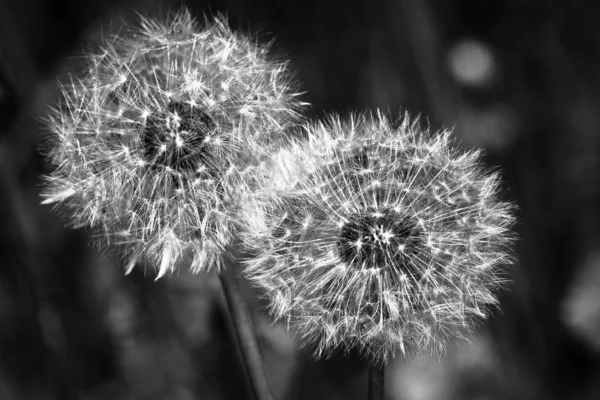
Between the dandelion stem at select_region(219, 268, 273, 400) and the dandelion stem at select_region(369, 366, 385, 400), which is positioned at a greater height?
the dandelion stem at select_region(219, 268, 273, 400)

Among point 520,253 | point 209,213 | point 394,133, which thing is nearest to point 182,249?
point 209,213

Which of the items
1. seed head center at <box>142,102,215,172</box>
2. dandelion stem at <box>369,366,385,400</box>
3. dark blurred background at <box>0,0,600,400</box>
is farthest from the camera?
dark blurred background at <box>0,0,600,400</box>

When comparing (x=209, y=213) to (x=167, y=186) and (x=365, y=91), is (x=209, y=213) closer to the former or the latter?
(x=167, y=186)

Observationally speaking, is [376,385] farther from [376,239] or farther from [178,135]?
[178,135]

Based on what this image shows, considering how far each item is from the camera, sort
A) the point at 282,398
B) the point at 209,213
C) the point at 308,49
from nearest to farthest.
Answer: the point at 209,213 → the point at 282,398 → the point at 308,49

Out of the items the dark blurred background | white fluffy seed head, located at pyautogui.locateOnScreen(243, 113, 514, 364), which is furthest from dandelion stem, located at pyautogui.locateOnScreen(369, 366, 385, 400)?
the dark blurred background

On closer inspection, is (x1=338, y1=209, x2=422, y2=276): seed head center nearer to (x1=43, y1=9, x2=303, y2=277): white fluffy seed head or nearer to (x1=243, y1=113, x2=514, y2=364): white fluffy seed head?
(x1=243, y1=113, x2=514, y2=364): white fluffy seed head

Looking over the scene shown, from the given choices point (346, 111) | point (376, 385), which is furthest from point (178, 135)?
point (346, 111)
